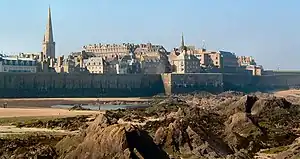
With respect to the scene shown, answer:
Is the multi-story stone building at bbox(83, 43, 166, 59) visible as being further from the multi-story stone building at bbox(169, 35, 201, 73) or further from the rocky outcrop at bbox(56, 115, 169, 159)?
the rocky outcrop at bbox(56, 115, 169, 159)

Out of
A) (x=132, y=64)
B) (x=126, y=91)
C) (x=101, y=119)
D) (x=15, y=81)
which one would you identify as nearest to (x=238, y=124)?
(x=101, y=119)

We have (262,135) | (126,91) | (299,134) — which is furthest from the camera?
(126,91)

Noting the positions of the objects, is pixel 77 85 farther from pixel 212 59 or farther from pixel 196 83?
pixel 212 59

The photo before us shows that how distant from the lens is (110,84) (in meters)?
77.9

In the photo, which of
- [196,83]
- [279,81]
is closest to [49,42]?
[196,83]

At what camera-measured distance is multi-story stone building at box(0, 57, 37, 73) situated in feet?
279

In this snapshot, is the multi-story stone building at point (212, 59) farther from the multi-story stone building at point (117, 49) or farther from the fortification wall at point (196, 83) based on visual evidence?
the fortification wall at point (196, 83)

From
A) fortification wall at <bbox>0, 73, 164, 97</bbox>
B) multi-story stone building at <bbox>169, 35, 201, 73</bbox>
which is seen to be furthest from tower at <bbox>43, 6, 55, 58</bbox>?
fortification wall at <bbox>0, 73, 164, 97</bbox>

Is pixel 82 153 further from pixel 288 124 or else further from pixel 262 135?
pixel 288 124

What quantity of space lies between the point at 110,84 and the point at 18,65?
55.5ft

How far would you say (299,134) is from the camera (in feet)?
78.4

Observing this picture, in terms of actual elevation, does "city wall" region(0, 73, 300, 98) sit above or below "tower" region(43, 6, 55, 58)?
below

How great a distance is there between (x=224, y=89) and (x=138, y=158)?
78431 mm

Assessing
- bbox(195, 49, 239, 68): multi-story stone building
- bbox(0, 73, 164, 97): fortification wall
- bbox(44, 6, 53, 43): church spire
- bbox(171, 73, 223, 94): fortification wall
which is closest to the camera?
bbox(0, 73, 164, 97): fortification wall
